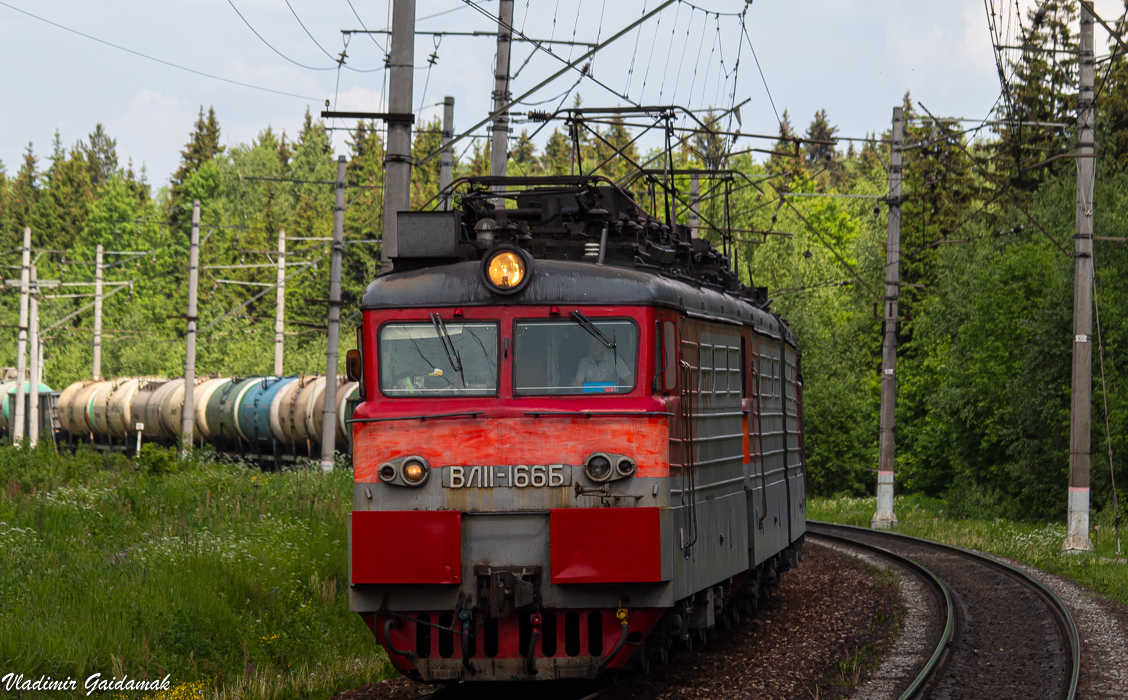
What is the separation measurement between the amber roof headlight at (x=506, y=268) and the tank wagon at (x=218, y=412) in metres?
17.5

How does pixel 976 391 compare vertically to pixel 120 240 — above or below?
below

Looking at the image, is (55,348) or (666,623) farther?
(55,348)

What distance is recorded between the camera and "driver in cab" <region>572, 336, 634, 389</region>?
9242 millimetres

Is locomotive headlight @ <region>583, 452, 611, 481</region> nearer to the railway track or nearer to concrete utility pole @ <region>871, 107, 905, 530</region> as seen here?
the railway track

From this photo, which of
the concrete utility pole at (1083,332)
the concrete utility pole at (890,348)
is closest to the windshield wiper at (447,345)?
the concrete utility pole at (1083,332)

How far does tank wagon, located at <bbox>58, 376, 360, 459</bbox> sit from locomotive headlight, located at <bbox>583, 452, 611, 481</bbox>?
18.0 meters

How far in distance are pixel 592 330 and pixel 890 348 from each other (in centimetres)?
1981

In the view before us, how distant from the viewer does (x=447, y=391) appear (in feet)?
30.7

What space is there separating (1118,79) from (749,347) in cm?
2703

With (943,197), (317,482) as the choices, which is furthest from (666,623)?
(943,197)

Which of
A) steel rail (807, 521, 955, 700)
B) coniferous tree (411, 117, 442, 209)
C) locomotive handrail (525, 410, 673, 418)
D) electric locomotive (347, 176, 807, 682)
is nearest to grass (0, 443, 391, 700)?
electric locomotive (347, 176, 807, 682)

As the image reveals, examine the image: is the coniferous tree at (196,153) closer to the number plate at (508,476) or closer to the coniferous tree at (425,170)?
the coniferous tree at (425,170)

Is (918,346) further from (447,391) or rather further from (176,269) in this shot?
(176,269)

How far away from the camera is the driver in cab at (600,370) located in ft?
30.3
